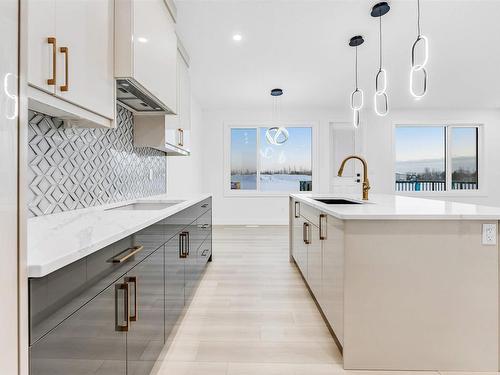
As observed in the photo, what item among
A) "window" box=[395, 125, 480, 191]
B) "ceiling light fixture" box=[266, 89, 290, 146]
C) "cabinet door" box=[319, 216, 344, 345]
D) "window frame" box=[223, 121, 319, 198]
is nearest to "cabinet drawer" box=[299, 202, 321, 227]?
"cabinet door" box=[319, 216, 344, 345]

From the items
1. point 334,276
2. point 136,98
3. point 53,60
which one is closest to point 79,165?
point 136,98

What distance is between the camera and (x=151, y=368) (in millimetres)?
1669

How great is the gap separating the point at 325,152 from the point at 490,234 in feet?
18.8

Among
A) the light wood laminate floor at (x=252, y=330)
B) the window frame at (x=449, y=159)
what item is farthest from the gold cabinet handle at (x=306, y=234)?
the window frame at (x=449, y=159)

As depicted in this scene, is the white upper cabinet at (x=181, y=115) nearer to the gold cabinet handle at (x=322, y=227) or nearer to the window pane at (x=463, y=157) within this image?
the gold cabinet handle at (x=322, y=227)

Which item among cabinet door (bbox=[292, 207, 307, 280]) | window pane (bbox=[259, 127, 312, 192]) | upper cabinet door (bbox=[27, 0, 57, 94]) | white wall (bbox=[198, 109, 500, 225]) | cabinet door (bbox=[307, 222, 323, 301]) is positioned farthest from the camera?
window pane (bbox=[259, 127, 312, 192])

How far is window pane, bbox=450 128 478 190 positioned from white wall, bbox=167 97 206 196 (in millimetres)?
5806

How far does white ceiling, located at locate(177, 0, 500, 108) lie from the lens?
10.9 feet

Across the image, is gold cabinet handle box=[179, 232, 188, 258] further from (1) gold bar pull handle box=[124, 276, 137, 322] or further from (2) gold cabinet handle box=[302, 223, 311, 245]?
Answer: (2) gold cabinet handle box=[302, 223, 311, 245]

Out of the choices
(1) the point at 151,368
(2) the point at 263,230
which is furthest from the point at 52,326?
(2) the point at 263,230

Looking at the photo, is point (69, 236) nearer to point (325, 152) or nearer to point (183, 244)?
point (183, 244)

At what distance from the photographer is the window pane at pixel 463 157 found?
7594 millimetres

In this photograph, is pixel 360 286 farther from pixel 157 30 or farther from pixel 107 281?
pixel 157 30

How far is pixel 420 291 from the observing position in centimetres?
175
